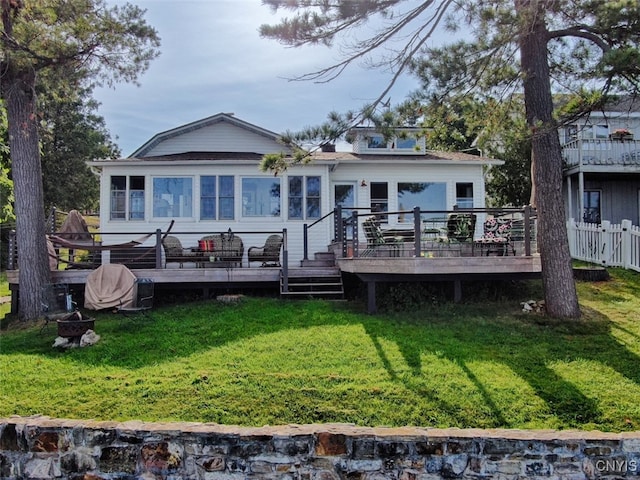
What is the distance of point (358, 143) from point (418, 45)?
7280 mm

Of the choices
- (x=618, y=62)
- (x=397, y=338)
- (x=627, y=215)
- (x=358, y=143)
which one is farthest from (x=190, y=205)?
(x=627, y=215)

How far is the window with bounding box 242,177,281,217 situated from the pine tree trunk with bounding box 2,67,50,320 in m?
5.17

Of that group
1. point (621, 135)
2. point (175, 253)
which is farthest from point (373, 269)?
point (621, 135)

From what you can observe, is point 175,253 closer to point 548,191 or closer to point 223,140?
point 223,140

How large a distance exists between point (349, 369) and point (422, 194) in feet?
30.6

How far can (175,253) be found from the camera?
35.6ft

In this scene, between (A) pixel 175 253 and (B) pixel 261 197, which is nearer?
(A) pixel 175 253

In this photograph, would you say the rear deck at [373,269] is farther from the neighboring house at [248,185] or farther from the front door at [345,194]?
the front door at [345,194]

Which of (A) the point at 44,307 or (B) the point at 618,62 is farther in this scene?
(A) the point at 44,307

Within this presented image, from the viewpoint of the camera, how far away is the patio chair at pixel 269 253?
34.8 feet

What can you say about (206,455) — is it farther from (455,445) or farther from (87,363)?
(87,363)

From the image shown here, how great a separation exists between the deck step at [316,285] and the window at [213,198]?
3.76m

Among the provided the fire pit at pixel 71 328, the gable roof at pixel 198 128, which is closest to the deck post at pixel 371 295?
the fire pit at pixel 71 328

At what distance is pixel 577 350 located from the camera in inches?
239
